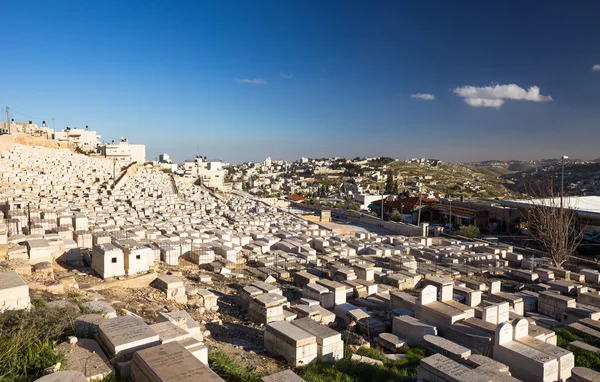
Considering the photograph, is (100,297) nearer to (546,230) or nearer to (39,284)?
(39,284)

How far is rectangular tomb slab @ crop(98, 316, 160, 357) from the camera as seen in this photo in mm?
5055

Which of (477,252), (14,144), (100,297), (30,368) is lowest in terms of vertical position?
(477,252)

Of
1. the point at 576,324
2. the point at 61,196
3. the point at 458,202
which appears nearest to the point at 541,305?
the point at 576,324

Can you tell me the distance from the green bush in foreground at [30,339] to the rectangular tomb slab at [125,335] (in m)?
0.56

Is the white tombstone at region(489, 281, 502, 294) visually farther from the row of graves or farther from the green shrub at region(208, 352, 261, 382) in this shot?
the green shrub at region(208, 352, 261, 382)

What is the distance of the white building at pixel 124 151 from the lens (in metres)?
75.0

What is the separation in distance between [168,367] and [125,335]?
128cm

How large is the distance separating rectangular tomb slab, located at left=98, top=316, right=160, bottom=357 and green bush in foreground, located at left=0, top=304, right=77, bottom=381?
22.0 inches

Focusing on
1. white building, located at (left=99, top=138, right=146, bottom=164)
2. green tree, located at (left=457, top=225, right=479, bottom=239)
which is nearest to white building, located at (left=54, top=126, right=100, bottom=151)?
white building, located at (left=99, top=138, right=146, bottom=164)

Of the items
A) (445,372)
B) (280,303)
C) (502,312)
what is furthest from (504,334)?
(280,303)

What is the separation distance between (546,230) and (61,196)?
28205 mm

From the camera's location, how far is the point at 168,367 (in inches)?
173

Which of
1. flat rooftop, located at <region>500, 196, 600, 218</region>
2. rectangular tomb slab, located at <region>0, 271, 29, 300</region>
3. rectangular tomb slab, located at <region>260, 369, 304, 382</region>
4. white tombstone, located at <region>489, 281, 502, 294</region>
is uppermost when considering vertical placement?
rectangular tomb slab, located at <region>0, 271, 29, 300</region>

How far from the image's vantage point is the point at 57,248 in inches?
457
